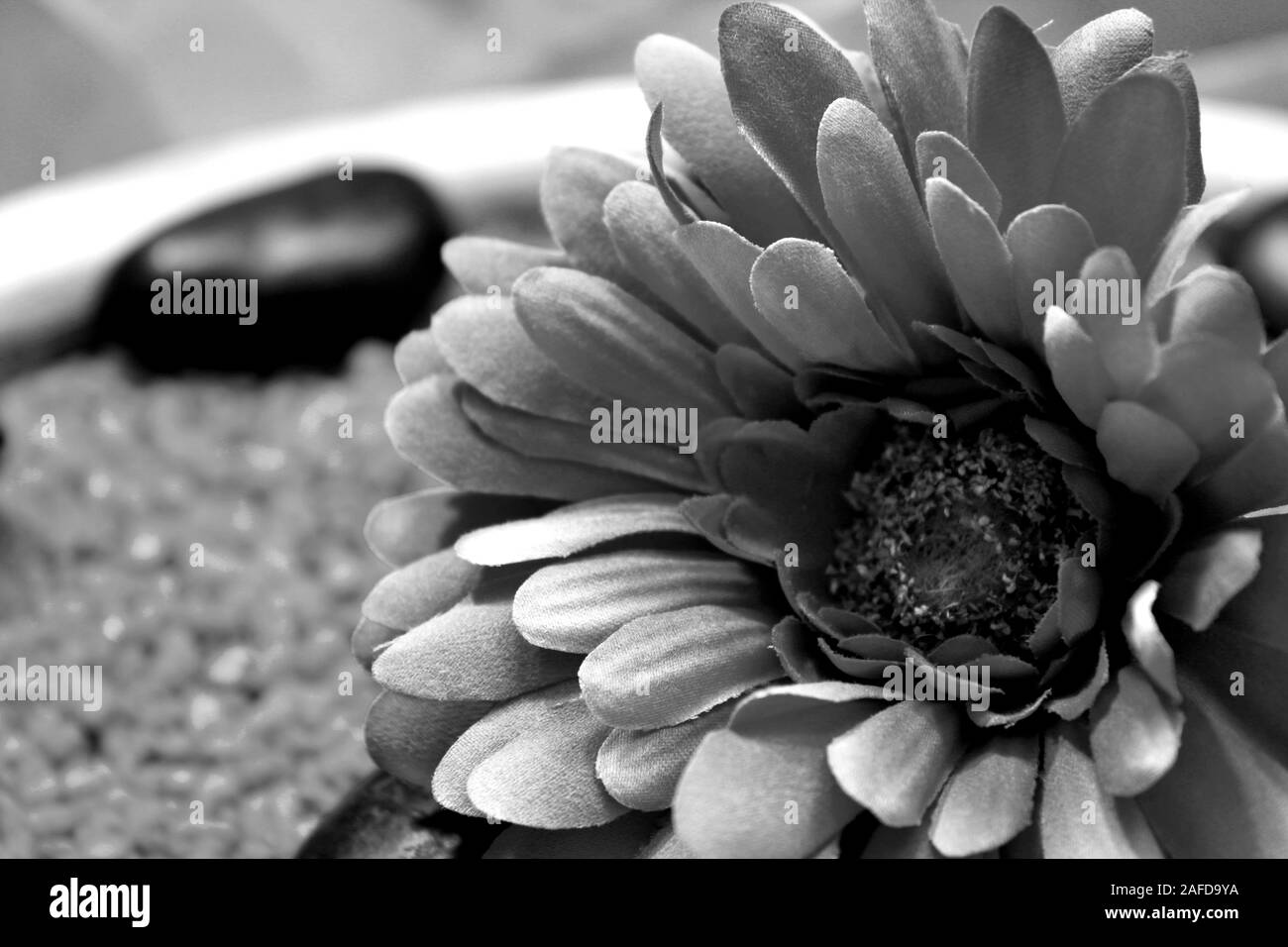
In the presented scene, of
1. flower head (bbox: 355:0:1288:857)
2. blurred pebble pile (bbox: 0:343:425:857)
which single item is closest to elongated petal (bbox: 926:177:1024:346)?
flower head (bbox: 355:0:1288:857)

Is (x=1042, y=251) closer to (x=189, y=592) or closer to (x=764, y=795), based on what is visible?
(x=764, y=795)

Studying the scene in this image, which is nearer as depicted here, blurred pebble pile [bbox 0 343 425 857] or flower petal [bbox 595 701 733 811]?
flower petal [bbox 595 701 733 811]

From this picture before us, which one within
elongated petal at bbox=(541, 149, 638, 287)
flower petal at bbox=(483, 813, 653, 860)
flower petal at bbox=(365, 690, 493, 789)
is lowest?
flower petal at bbox=(483, 813, 653, 860)

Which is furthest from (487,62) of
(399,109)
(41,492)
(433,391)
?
(433,391)

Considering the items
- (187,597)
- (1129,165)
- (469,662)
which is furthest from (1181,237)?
(187,597)

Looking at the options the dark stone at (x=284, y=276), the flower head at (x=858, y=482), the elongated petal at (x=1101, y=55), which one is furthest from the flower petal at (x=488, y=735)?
the dark stone at (x=284, y=276)

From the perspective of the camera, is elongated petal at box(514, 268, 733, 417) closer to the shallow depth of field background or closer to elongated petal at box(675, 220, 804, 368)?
elongated petal at box(675, 220, 804, 368)

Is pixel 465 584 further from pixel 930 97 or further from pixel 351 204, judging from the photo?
pixel 351 204
